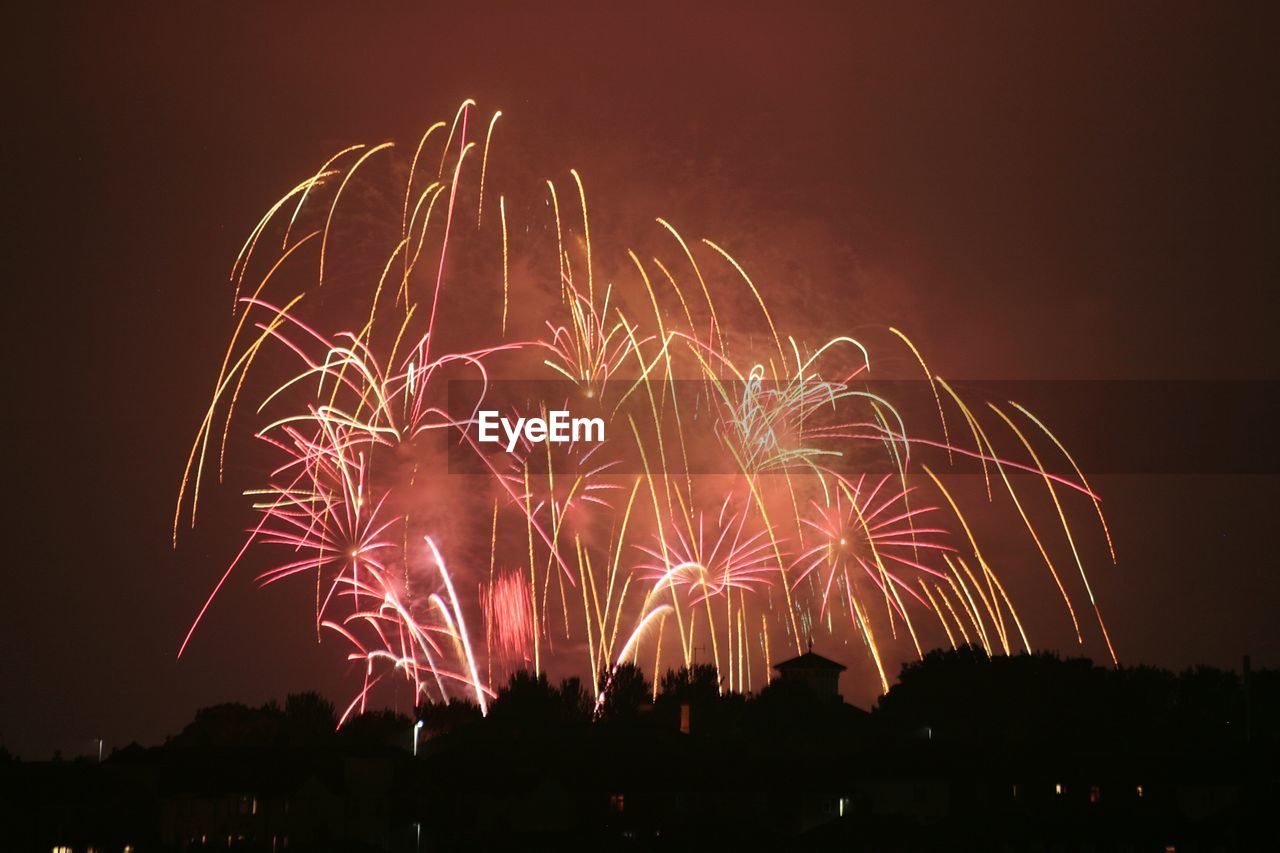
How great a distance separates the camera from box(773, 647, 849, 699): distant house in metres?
93.5

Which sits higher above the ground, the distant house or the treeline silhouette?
the distant house

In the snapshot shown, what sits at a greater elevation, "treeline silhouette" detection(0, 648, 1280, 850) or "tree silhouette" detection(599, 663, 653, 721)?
"tree silhouette" detection(599, 663, 653, 721)

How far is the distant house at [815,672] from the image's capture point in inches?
3681

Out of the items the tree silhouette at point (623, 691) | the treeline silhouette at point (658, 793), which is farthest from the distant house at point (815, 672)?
the treeline silhouette at point (658, 793)

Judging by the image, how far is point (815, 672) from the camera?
9394cm

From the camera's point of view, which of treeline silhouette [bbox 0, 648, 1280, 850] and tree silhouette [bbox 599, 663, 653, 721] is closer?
treeline silhouette [bbox 0, 648, 1280, 850]

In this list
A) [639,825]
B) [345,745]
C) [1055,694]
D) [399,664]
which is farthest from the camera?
[1055,694]

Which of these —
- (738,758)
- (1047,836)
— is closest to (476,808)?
(738,758)

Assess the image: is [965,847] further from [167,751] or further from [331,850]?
[167,751]

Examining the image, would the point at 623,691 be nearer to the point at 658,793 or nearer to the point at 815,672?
the point at 815,672

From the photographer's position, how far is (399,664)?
55.2 m

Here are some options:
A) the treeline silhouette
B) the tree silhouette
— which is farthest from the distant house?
the treeline silhouette

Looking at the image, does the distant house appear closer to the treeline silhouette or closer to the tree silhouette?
the tree silhouette

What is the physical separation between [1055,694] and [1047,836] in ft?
117
